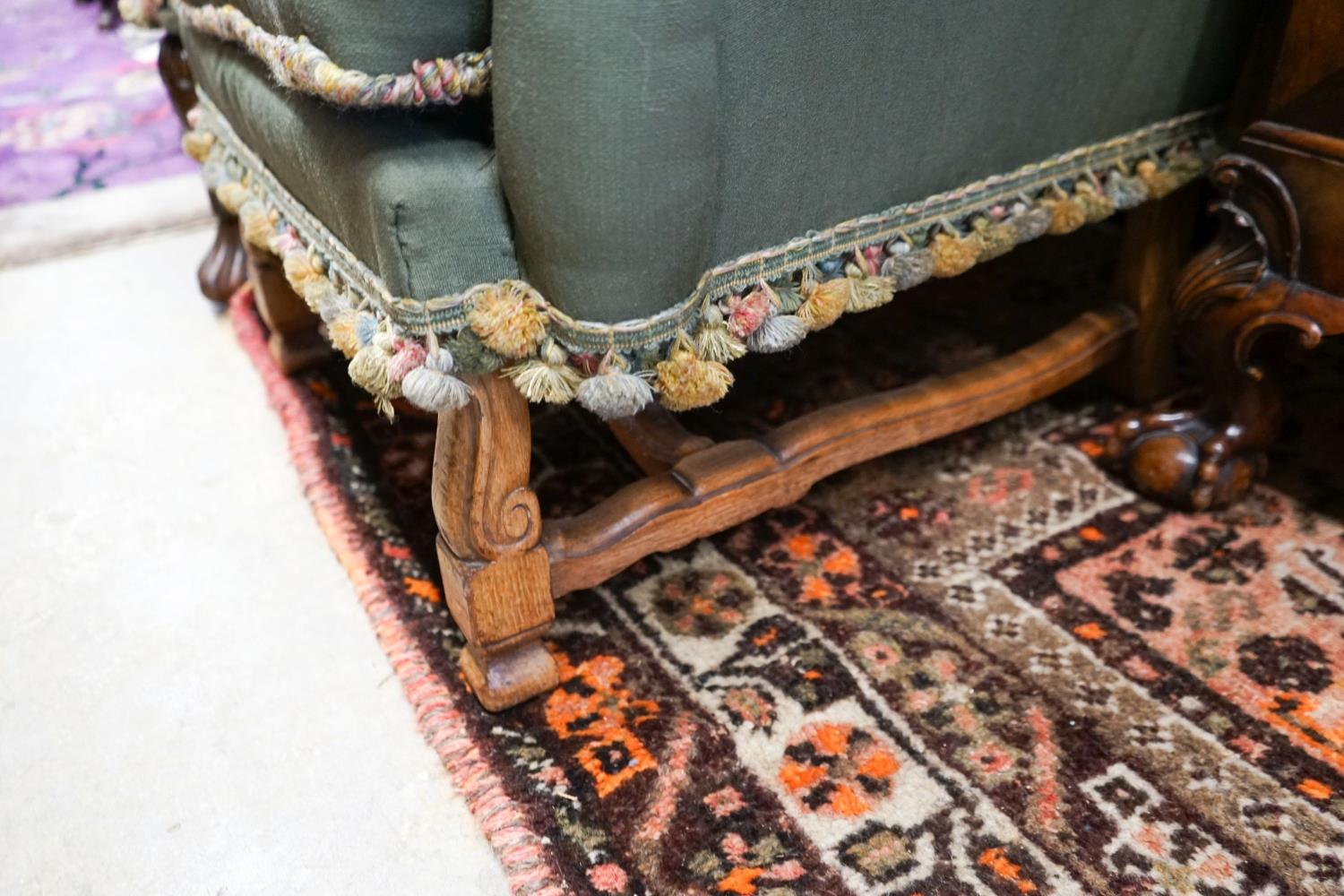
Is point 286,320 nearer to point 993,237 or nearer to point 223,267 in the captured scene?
point 223,267

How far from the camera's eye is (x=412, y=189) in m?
0.62

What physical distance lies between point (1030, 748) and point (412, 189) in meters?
0.57

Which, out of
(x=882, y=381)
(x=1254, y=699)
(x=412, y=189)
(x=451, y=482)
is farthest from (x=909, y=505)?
(x=412, y=189)

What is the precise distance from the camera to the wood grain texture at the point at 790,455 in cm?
82

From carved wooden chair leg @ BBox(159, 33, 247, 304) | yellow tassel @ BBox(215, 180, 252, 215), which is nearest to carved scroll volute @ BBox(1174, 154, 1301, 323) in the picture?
yellow tassel @ BBox(215, 180, 252, 215)

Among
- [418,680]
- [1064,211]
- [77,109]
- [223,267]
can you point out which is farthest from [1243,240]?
[77,109]

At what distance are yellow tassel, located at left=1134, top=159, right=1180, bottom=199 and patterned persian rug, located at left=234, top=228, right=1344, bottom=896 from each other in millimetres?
277

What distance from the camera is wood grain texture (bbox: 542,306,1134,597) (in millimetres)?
824

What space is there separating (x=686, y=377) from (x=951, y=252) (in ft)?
0.84

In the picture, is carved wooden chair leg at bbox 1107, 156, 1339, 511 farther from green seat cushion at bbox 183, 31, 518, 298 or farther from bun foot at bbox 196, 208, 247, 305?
bun foot at bbox 196, 208, 247, 305

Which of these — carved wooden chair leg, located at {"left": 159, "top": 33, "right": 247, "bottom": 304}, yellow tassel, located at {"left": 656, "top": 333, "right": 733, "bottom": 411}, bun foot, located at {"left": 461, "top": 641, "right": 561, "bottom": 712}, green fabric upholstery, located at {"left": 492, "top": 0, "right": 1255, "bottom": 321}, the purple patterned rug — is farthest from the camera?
the purple patterned rug

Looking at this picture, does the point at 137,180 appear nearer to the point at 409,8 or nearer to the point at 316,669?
the point at 316,669

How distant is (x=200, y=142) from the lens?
1054 millimetres

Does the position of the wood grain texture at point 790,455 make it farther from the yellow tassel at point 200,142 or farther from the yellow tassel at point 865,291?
the yellow tassel at point 200,142
